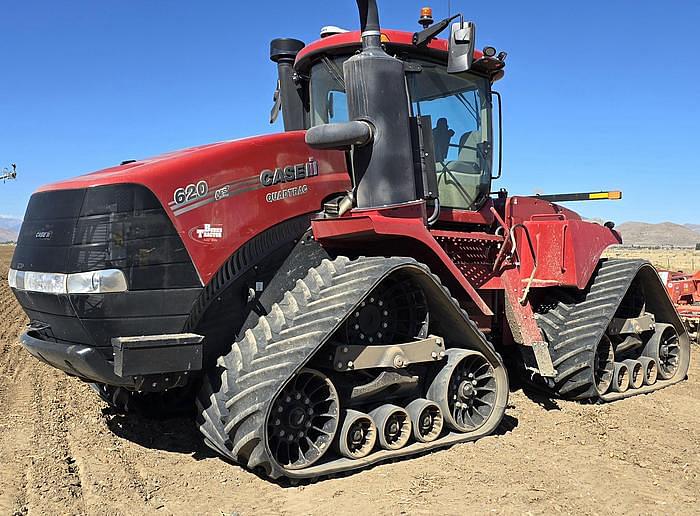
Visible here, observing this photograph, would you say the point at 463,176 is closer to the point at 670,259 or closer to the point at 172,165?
the point at 172,165

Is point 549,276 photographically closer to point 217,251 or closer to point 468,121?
point 468,121

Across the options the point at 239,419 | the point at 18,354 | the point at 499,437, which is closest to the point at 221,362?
the point at 239,419

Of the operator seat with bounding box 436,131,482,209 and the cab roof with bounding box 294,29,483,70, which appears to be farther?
the operator seat with bounding box 436,131,482,209

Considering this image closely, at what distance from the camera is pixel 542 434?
550 cm

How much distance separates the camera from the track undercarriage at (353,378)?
13.5 ft

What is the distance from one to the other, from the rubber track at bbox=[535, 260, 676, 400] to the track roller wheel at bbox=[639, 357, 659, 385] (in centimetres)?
48

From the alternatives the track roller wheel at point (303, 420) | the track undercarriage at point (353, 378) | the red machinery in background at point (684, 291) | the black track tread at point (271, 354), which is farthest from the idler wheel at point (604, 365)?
the red machinery in background at point (684, 291)

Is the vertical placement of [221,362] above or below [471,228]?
below

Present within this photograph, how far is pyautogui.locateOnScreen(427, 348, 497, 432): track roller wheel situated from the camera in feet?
16.6

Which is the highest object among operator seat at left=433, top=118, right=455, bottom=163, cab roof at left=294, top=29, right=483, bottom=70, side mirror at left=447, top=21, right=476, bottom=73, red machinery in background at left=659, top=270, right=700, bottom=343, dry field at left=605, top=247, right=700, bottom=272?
cab roof at left=294, top=29, right=483, bottom=70

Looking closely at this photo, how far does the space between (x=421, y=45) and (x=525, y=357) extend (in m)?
2.97

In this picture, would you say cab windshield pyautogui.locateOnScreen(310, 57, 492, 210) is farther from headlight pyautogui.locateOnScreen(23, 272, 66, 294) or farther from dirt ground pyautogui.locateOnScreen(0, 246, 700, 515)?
headlight pyautogui.locateOnScreen(23, 272, 66, 294)

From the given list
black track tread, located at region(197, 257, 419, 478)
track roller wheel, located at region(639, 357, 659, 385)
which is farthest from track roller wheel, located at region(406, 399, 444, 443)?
track roller wheel, located at region(639, 357, 659, 385)

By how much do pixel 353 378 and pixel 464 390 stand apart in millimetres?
985
